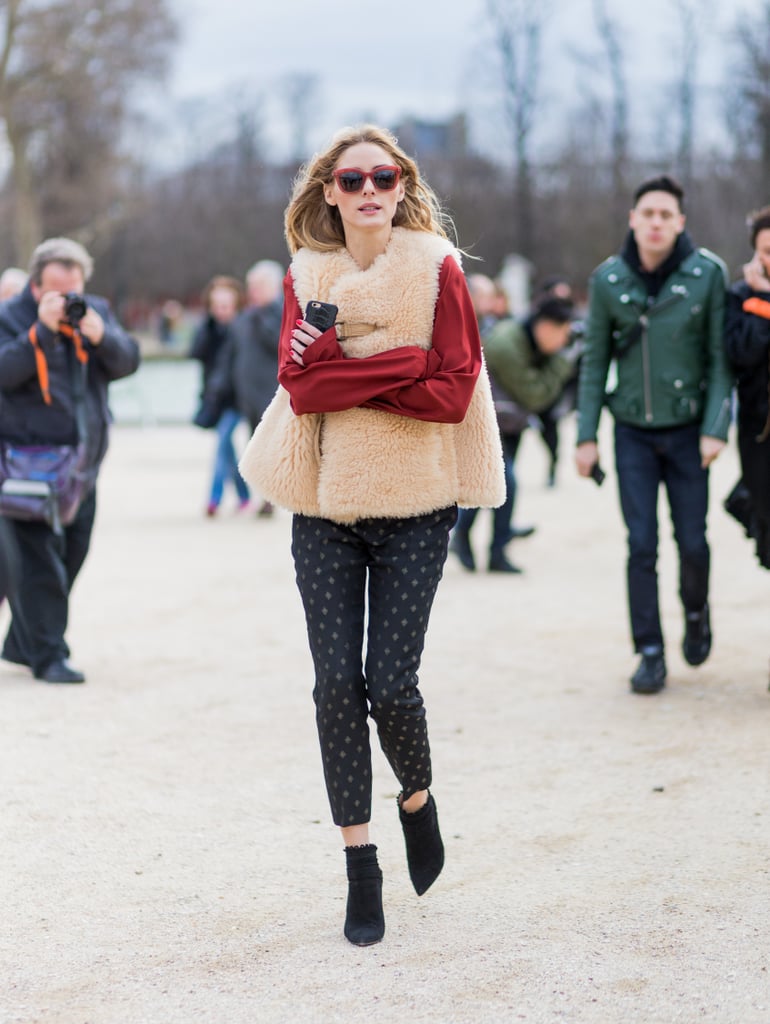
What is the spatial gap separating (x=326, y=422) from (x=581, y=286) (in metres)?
53.5

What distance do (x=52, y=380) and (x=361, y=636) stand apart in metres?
3.01

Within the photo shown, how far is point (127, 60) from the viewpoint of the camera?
93.4ft

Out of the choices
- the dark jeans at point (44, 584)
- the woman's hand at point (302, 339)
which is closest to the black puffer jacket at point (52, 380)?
the dark jeans at point (44, 584)

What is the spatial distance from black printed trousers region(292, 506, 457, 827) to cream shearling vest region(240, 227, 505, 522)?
0.07 metres

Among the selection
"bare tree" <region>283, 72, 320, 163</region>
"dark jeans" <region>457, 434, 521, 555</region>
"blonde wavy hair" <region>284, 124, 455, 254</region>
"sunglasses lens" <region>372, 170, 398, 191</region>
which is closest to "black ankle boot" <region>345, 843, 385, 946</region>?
"blonde wavy hair" <region>284, 124, 455, 254</region>

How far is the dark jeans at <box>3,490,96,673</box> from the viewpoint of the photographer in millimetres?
6332

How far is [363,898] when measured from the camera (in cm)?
354

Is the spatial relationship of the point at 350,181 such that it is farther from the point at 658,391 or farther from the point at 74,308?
the point at 74,308

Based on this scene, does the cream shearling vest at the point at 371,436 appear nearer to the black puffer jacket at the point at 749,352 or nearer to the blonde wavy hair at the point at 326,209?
the blonde wavy hair at the point at 326,209

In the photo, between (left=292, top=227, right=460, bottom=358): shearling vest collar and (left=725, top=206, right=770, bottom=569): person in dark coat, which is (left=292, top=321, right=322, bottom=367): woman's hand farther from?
(left=725, top=206, right=770, bottom=569): person in dark coat

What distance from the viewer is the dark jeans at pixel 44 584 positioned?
633cm

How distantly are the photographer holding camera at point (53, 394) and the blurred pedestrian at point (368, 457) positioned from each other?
105 inches

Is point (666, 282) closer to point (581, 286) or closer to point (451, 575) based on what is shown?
point (451, 575)

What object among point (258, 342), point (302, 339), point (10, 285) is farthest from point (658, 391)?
point (258, 342)
